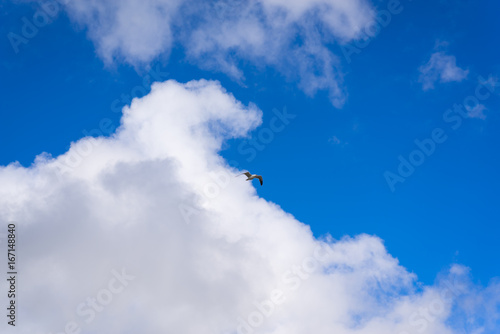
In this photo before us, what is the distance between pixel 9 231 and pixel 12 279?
11.4 metres

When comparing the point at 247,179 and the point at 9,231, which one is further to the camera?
the point at 9,231

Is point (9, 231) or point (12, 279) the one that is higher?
point (9, 231)

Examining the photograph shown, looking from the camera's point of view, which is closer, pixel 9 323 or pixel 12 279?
pixel 9 323

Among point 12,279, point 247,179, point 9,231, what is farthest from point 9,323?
point 247,179

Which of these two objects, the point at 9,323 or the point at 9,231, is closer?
the point at 9,323

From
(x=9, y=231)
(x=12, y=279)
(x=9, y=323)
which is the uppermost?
(x=9, y=231)

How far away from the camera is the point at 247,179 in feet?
175

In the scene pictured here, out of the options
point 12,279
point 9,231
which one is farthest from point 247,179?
point 12,279

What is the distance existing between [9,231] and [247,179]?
52995 mm

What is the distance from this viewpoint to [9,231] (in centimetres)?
5972

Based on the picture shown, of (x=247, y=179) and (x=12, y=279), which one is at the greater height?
(x=247, y=179)

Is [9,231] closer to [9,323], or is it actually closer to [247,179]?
[9,323]

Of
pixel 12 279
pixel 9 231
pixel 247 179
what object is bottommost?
pixel 12 279

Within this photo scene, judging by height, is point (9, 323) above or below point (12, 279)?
below
